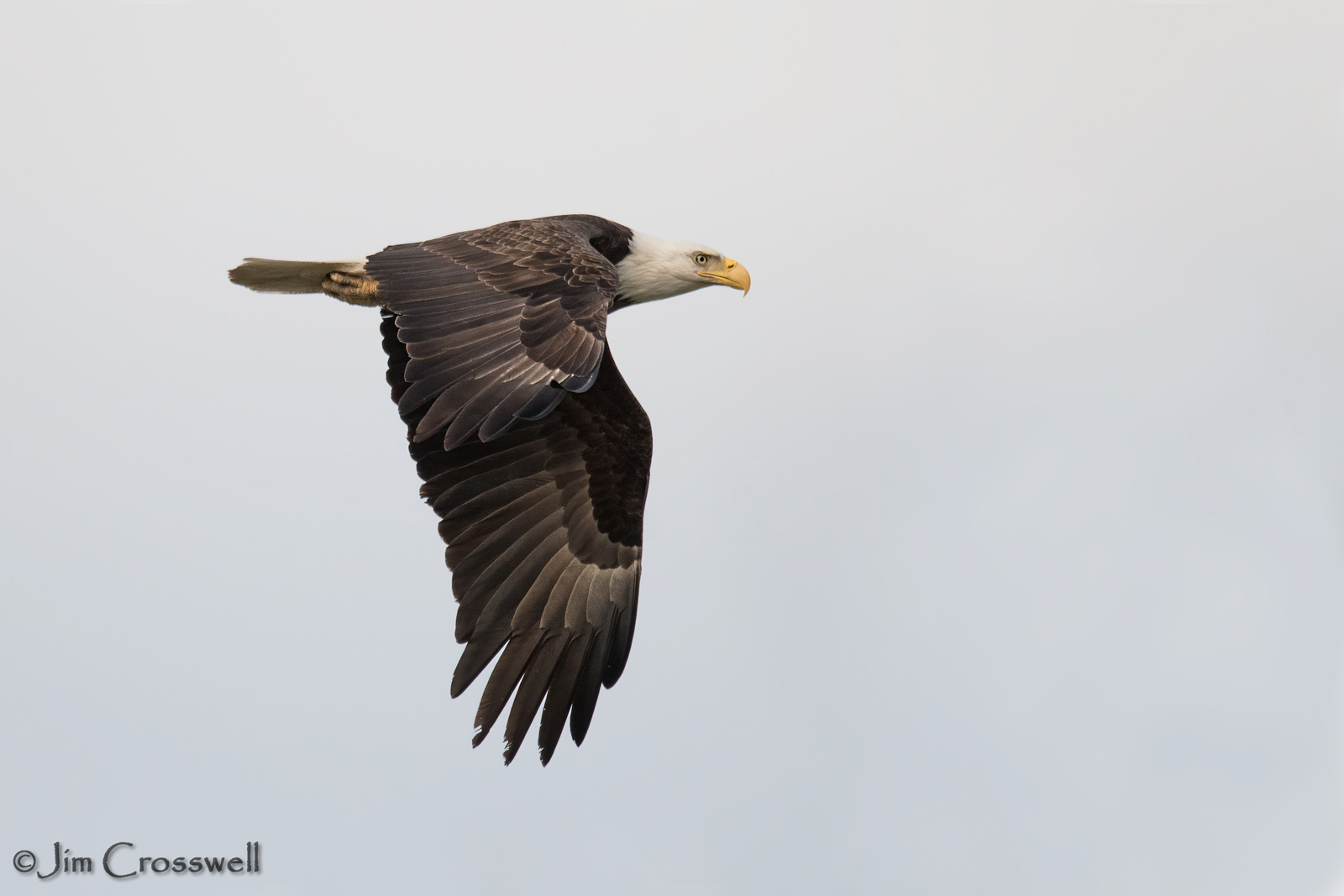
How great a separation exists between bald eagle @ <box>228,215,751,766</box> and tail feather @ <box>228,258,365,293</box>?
0.01 metres

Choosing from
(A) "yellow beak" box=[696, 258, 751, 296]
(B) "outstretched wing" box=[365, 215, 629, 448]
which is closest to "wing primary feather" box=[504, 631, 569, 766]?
(B) "outstretched wing" box=[365, 215, 629, 448]

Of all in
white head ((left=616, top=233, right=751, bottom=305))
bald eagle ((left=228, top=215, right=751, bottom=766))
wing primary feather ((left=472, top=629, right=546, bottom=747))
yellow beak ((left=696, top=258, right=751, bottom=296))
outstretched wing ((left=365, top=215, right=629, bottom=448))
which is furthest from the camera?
yellow beak ((left=696, top=258, right=751, bottom=296))

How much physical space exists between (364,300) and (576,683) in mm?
2932

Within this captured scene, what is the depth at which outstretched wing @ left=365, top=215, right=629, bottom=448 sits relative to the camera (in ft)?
23.0

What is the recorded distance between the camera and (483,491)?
383 inches

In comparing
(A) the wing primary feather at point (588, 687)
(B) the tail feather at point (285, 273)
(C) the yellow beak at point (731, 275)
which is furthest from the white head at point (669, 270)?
(A) the wing primary feather at point (588, 687)

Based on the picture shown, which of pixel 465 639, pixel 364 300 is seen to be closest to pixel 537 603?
pixel 465 639

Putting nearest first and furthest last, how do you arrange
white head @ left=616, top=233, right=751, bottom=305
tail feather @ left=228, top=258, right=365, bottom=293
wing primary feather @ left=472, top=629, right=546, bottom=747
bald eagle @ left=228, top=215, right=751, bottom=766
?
bald eagle @ left=228, top=215, right=751, bottom=766 → wing primary feather @ left=472, top=629, right=546, bottom=747 → tail feather @ left=228, top=258, right=365, bottom=293 → white head @ left=616, top=233, right=751, bottom=305

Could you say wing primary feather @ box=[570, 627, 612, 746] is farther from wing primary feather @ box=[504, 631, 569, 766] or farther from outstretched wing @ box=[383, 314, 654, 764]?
wing primary feather @ box=[504, 631, 569, 766]

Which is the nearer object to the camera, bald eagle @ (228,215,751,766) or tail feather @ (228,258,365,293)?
bald eagle @ (228,215,751,766)

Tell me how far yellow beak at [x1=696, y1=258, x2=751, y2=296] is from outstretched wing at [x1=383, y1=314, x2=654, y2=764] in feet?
3.51

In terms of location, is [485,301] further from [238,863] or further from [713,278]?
[238,863]

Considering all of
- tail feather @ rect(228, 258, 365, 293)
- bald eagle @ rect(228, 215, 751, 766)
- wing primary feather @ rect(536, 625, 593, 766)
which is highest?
tail feather @ rect(228, 258, 365, 293)

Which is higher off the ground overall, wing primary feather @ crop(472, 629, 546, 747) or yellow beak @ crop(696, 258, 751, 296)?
yellow beak @ crop(696, 258, 751, 296)
